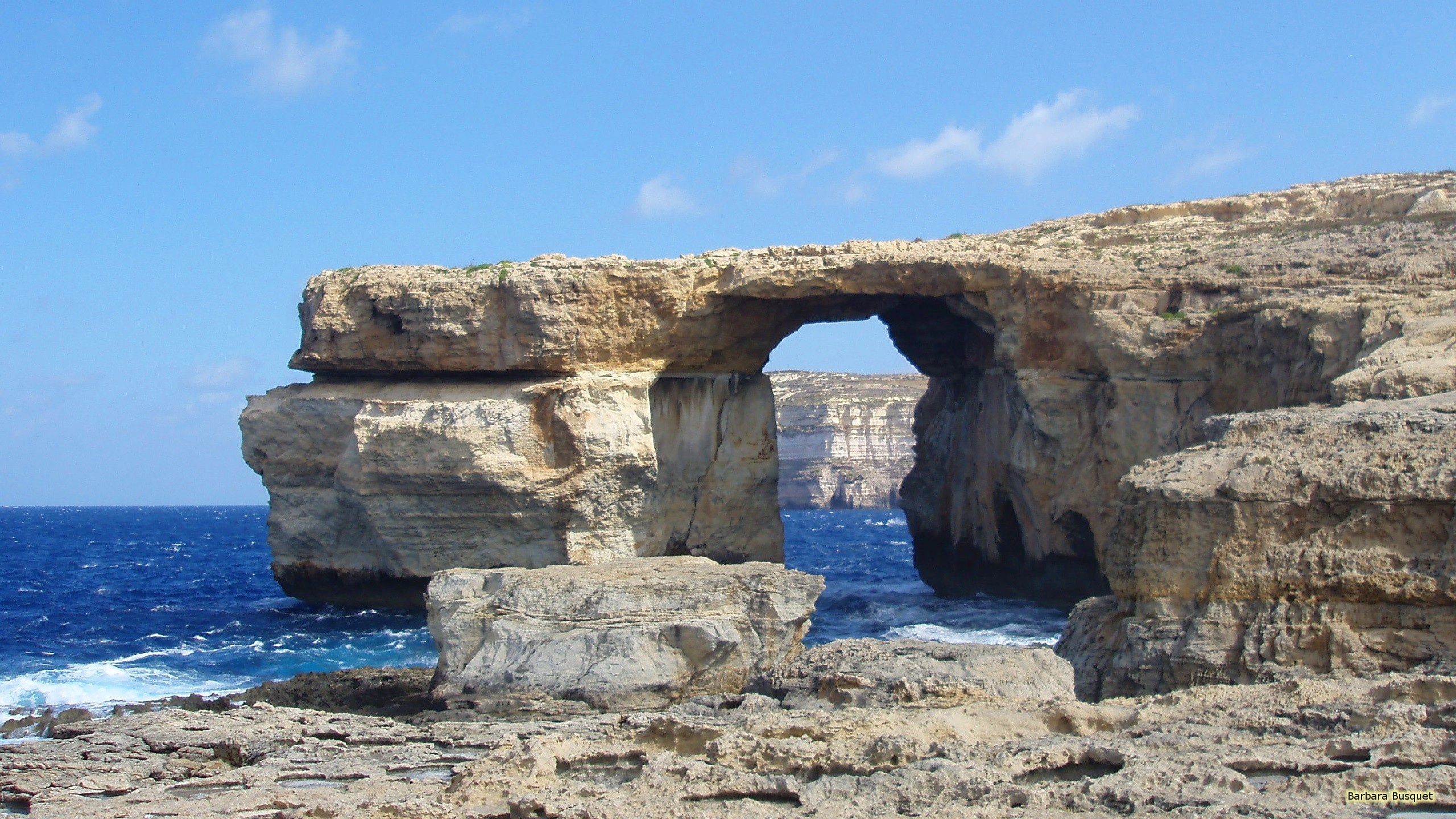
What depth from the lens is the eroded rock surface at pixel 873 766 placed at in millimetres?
6371

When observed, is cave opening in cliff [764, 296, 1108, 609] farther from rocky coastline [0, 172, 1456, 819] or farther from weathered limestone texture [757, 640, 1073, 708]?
weathered limestone texture [757, 640, 1073, 708]

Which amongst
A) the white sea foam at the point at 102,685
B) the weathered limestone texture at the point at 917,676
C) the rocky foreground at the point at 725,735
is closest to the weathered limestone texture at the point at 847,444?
the white sea foam at the point at 102,685

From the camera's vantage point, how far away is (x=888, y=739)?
712cm

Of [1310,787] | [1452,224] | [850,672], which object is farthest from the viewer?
[1452,224]

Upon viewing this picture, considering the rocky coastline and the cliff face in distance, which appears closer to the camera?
the rocky coastline

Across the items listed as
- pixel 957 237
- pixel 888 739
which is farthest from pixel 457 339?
pixel 888 739

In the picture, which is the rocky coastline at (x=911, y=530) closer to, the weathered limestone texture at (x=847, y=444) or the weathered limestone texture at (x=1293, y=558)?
the weathered limestone texture at (x=1293, y=558)

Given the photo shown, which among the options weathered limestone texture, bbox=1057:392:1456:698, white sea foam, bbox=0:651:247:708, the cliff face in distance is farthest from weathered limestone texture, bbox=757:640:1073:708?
white sea foam, bbox=0:651:247:708

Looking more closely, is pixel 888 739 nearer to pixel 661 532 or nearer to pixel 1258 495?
pixel 1258 495

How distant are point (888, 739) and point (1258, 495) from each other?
4.77 m

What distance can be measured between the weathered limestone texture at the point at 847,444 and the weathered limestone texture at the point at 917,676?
6068 centimetres

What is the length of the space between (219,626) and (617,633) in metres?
13.8

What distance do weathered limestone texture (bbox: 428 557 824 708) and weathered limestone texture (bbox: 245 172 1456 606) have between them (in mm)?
7769

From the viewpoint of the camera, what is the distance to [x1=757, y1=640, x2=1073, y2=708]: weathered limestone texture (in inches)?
323
